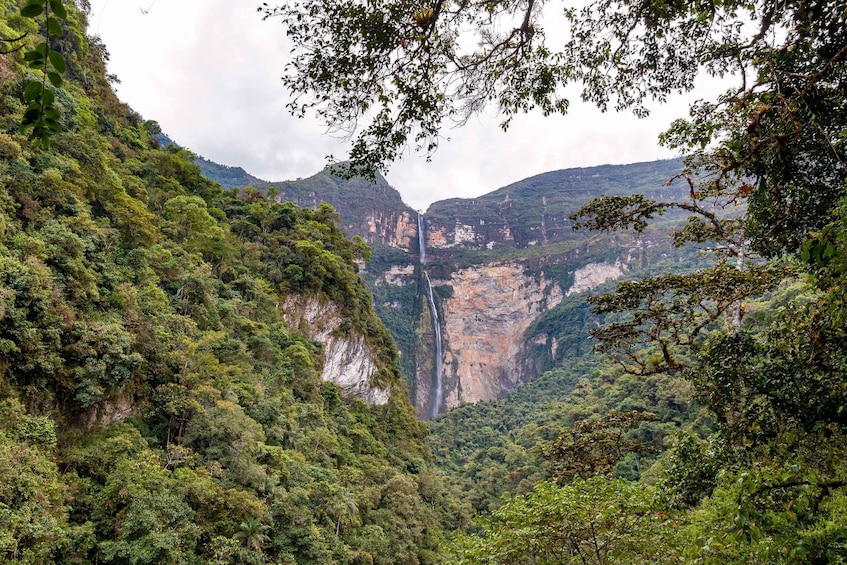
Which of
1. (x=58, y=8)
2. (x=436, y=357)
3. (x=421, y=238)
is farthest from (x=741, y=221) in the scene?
(x=421, y=238)

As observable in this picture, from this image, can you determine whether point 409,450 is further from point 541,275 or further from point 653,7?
point 541,275

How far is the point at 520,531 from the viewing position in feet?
18.5

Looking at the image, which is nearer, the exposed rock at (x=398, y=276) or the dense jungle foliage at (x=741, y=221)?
the dense jungle foliage at (x=741, y=221)

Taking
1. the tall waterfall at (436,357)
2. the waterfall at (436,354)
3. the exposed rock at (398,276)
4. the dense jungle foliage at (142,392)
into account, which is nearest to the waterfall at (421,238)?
the tall waterfall at (436,357)

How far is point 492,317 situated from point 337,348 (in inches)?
2320

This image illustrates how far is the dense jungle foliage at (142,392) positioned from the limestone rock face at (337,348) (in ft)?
8.65

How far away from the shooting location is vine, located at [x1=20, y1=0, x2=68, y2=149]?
1302mm

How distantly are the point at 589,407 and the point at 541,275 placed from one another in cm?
5421

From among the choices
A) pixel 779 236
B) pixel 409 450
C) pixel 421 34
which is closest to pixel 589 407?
pixel 409 450

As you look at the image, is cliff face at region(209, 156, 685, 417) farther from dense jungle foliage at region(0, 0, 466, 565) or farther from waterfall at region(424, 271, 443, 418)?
dense jungle foliage at region(0, 0, 466, 565)

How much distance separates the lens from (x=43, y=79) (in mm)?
1463

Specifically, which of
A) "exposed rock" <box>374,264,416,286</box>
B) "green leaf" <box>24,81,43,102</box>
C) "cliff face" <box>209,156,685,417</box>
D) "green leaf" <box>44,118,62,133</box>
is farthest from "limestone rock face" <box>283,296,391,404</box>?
"exposed rock" <box>374,264,416,286</box>

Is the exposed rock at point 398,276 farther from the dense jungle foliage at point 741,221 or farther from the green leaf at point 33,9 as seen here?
the green leaf at point 33,9

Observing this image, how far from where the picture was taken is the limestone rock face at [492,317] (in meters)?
77.4
